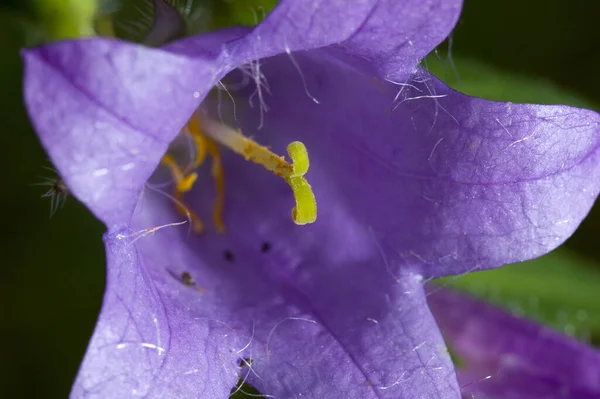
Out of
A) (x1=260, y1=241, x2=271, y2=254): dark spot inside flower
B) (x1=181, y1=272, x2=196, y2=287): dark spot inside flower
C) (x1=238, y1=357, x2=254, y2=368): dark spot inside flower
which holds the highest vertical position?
(x1=181, y1=272, x2=196, y2=287): dark spot inside flower

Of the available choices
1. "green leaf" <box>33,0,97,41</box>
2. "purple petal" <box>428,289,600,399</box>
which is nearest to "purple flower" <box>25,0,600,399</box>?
"green leaf" <box>33,0,97,41</box>

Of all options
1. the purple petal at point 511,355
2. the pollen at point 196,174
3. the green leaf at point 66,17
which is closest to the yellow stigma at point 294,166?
the pollen at point 196,174

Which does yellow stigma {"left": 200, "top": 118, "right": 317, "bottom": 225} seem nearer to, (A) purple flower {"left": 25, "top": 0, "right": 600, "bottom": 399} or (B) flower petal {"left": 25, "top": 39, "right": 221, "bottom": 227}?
(A) purple flower {"left": 25, "top": 0, "right": 600, "bottom": 399}

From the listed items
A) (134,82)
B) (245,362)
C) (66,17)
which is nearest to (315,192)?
(245,362)

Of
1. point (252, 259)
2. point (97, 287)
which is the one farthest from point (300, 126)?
point (97, 287)

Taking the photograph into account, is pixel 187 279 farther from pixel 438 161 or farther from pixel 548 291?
pixel 548 291

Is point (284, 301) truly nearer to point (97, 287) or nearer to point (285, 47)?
point (285, 47)
